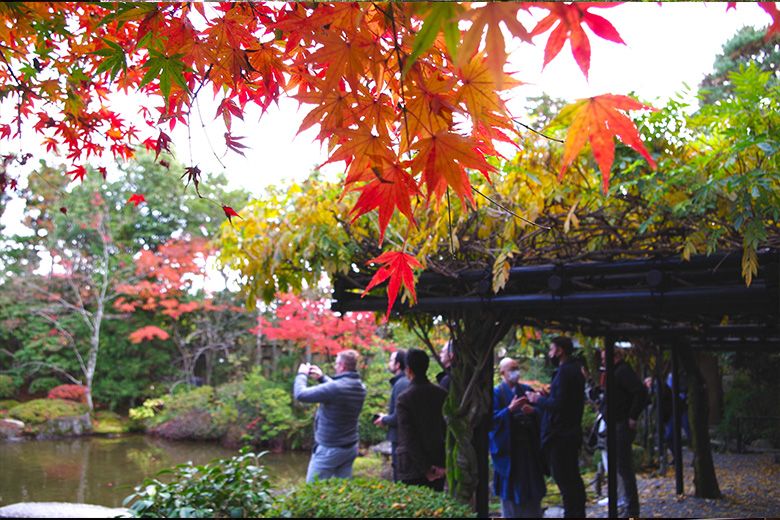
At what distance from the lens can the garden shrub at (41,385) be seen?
1257 centimetres

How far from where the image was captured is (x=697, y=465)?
236 inches

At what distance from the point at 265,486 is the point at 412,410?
100 cm

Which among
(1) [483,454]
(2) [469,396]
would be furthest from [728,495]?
(2) [469,396]

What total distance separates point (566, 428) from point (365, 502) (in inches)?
71.9

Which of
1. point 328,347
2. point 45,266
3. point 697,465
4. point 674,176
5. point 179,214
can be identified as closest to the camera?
point 674,176

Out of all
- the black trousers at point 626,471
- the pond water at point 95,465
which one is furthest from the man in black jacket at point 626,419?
the pond water at point 95,465

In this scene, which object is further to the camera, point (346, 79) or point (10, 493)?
point (10, 493)

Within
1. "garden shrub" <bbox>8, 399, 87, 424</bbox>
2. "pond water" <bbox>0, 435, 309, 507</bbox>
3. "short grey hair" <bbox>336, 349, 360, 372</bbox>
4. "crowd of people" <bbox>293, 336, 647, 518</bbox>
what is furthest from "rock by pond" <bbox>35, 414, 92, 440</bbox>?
"short grey hair" <bbox>336, 349, 360, 372</bbox>

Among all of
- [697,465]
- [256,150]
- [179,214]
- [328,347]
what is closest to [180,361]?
[179,214]

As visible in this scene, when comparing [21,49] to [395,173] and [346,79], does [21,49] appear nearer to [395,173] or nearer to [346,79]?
[346,79]

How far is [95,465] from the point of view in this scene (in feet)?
34.2

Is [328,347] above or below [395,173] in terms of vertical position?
below

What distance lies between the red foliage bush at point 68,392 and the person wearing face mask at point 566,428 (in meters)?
Result: 11.2

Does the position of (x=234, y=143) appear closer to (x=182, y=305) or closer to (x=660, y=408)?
(x=660, y=408)
